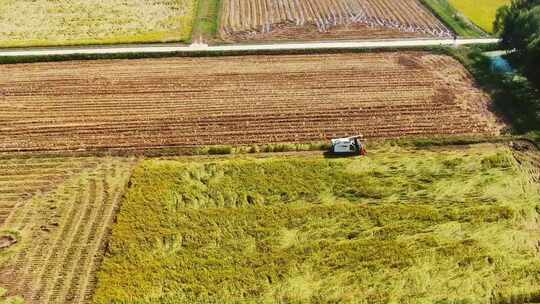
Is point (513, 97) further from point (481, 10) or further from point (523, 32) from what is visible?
point (481, 10)

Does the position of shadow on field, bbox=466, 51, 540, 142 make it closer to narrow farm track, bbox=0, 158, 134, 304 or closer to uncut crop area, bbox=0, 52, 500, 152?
uncut crop area, bbox=0, 52, 500, 152

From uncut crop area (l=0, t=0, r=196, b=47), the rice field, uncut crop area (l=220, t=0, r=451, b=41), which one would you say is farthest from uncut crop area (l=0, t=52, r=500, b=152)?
the rice field

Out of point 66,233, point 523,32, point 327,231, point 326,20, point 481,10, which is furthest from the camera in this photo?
point 481,10

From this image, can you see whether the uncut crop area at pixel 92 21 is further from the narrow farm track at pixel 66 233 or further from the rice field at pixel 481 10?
the rice field at pixel 481 10

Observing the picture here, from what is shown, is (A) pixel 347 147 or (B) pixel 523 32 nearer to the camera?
(A) pixel 347 147

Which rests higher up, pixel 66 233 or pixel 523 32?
pixel 523 32

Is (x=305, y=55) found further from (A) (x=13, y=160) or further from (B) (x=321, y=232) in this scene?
(A) (x=13, y=160)

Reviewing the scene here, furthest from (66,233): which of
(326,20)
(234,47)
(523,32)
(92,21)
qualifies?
(523,32)
